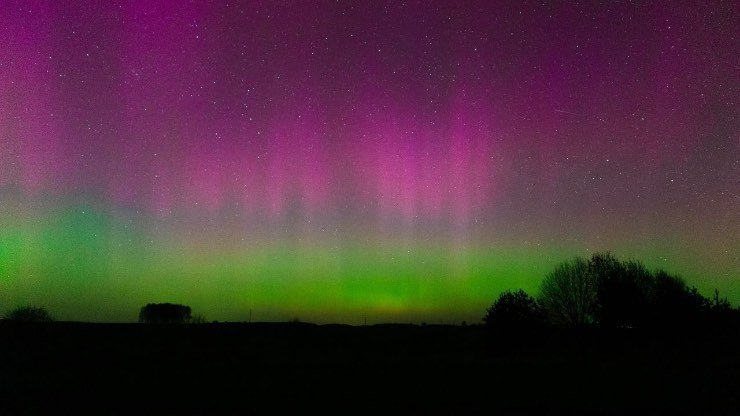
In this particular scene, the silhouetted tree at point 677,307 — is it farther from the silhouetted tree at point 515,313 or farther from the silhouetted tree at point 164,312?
the silhouetted tree at point 164,312

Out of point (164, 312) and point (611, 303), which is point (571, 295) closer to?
point (611, 303)

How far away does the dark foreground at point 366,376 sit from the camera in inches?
721

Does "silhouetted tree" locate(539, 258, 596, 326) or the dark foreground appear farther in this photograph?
"silhouetted tree" locate(539, 258, 596, 326)

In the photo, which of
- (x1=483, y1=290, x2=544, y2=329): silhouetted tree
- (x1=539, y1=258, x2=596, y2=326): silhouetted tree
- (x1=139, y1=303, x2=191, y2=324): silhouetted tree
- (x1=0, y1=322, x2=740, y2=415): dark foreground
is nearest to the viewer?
(x1=0, y1=322, x2=740, y2=415): dark foreground

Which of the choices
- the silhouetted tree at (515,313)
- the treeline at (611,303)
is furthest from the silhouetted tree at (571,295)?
the silhouetted tree at (515,313)

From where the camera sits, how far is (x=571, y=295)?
160 feet

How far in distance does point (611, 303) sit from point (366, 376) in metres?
24.6

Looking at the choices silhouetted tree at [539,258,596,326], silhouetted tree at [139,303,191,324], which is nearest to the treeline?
silhouetted tree at [539,258,596,326]

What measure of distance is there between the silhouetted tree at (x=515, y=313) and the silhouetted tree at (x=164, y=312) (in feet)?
244

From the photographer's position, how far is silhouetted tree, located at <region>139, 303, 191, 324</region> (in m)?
97.7

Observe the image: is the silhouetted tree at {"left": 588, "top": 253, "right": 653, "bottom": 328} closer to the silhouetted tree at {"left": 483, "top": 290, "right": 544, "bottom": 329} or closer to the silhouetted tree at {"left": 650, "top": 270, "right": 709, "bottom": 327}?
the silhouetted tree at {"left": 650, "top": 270, "right": 709, "bottom": 327}

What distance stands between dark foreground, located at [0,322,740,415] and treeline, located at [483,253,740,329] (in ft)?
4.63

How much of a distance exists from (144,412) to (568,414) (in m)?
13.8

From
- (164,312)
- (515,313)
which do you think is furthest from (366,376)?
(164,312)
